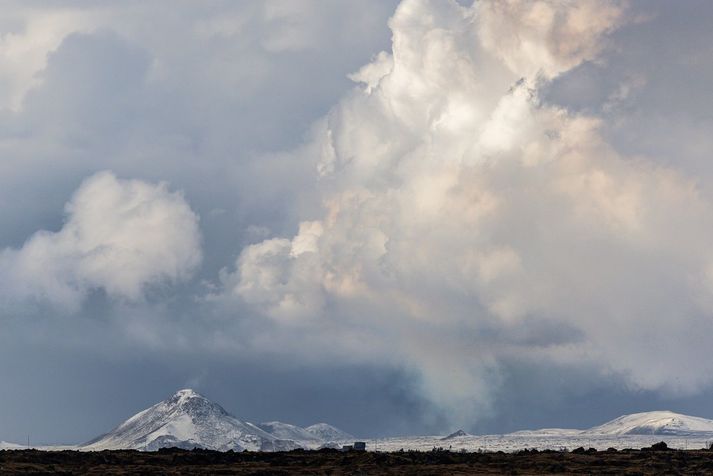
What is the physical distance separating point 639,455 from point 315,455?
38.8 m

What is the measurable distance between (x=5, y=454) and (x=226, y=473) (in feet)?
117

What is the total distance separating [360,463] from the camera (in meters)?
132

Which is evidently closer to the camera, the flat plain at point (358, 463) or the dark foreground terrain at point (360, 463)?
the flat plain at point (358, 463)

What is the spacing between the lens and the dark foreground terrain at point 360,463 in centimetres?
12369

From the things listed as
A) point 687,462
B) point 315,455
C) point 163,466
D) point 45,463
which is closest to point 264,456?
point 315,455

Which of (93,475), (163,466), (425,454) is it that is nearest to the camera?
(93,475)

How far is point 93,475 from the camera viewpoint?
402 feet

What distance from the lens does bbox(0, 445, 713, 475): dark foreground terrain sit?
4870 inches

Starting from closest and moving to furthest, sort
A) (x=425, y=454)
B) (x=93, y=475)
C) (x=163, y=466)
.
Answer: (x=93, y=475) < (x=163, y=466) < (x=425, y=454)

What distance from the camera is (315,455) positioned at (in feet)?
476

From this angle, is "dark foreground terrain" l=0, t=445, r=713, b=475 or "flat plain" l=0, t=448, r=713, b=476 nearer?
"flat plain" l=0, t=448, r=713, b=476

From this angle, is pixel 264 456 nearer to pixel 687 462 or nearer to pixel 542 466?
pixel 542 466

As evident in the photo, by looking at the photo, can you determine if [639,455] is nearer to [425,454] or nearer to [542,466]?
[542,466]

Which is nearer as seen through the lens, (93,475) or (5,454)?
(93,475)
